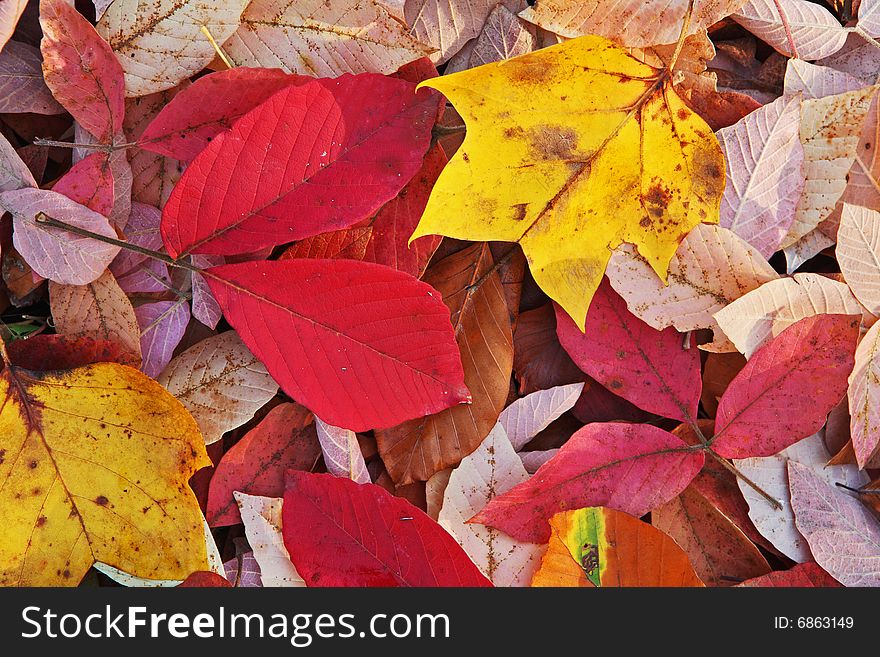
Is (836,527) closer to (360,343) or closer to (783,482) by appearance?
(783,482)

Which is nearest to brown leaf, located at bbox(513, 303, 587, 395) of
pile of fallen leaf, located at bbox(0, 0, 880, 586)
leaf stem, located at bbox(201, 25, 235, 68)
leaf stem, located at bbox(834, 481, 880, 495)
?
pile of fallen leaf, located at bbox(0, 0, 880, 586)

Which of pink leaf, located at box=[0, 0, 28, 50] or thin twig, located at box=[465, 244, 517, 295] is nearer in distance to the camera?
pink leaf, located at box=[0, 0, 28, 50]

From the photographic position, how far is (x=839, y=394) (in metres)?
0.84

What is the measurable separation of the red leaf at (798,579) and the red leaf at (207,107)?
0.75m

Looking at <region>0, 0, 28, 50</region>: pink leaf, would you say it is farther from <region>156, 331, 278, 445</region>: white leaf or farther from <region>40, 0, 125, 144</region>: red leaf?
<region>156, 331, 278, 445</region>: white leaf

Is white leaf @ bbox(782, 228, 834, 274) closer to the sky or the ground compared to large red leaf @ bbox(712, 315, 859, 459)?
closer to the sky

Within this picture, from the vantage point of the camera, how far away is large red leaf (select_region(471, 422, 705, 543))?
833 millimetres

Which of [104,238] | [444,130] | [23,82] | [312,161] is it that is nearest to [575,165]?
[444,130]

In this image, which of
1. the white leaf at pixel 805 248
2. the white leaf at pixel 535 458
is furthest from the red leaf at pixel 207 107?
the white leaf at pixel 805 248

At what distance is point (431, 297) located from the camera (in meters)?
0.80

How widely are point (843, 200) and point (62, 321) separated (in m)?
0.92

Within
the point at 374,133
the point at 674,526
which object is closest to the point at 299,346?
the point at 374,133

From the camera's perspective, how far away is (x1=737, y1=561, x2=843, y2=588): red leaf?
0.85 meters

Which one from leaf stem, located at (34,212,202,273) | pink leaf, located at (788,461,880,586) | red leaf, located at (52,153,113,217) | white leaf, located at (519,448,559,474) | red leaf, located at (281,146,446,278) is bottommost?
pink leaf, located at (788,461,880,586)
